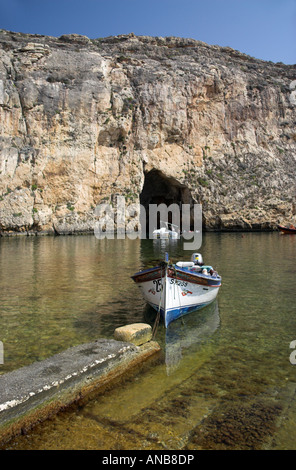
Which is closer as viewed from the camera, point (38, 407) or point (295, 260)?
point (38, 407)

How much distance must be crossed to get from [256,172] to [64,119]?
33.6 m

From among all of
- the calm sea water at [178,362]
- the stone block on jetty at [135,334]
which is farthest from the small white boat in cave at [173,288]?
the stone block on jetty at [135,334]

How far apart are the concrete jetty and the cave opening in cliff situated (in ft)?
170

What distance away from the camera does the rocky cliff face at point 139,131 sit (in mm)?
48656

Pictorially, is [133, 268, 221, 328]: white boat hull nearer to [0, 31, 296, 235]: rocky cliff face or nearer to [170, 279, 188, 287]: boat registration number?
[170, 279, 188, 287]: boat registration number

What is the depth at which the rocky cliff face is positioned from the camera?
4866 cm

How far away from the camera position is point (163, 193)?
219ft

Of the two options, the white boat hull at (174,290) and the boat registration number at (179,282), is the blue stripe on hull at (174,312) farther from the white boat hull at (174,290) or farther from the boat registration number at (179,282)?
the boat registration number at (179,282)

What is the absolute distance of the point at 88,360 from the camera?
254 inches

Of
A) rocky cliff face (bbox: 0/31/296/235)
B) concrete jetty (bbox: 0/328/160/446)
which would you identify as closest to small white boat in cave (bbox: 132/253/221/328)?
concrete jetty (bbox: 0/328/160/446)

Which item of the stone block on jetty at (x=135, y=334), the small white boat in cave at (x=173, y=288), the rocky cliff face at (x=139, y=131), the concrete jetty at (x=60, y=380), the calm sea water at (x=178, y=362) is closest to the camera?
the calm sea water at (x=178, y=362)

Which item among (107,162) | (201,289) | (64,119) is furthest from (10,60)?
(201,289)

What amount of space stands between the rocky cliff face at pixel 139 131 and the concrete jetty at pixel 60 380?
140 ft

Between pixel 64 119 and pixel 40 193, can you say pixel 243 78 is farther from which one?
pixel 40 193
